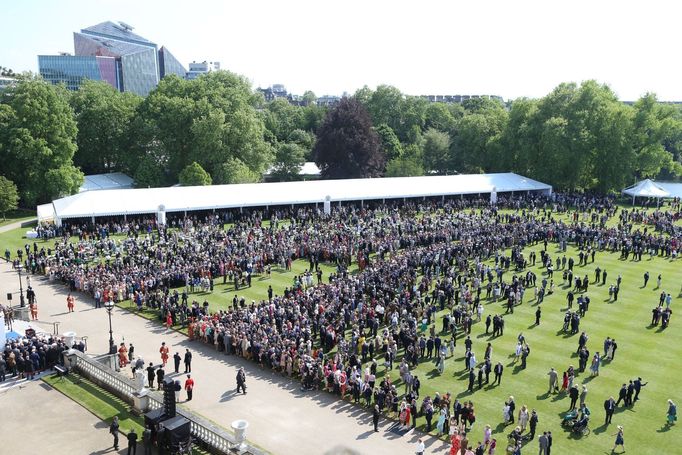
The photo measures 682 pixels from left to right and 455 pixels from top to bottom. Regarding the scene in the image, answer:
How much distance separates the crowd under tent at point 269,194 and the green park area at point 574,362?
18.2 metres

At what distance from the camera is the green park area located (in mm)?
17016

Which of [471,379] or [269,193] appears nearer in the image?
[471,379]

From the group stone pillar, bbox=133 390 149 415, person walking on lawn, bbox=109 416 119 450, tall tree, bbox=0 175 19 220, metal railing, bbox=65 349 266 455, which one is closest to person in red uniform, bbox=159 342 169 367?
metal railing, bbox=65 349 266 455

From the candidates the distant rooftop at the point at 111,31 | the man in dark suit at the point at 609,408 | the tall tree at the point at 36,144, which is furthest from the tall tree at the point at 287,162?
the distant rooftop at the point at 111,31

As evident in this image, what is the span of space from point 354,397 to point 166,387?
644cm

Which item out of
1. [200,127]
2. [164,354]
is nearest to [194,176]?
[200,127]

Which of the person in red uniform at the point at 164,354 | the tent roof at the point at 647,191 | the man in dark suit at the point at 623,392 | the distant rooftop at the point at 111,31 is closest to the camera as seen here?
the man in dark suit at the point at 623,392

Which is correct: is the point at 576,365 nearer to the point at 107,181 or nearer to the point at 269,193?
the point at 269,193

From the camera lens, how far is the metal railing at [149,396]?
1489 centimetres

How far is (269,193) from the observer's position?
5259 centimetres

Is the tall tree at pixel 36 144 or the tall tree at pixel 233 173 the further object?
the tall tree at pixel 233 173

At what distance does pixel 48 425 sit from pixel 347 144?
189 feet

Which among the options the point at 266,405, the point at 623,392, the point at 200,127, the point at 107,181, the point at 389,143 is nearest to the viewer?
the point at 623,392

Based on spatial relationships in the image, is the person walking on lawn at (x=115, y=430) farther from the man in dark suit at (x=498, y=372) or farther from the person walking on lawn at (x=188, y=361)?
the man in dark suit at (x=498, y=372)
